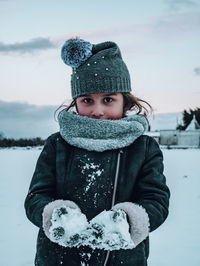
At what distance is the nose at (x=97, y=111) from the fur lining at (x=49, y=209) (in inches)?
17.9

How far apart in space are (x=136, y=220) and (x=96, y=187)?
0.24m

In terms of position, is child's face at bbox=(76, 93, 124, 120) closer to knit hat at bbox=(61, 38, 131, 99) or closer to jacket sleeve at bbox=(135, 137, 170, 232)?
knit hat at bbox=(61, 38, 131, 99)

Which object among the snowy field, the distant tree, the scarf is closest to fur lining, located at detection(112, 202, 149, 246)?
the scarf

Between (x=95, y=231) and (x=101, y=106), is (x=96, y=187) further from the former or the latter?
(x=101, y=106)

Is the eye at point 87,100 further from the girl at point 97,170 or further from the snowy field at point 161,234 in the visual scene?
the snowy field at point 161,234

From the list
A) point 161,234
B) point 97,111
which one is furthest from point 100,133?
point 161,234

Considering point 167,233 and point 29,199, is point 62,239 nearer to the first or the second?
point 29,199

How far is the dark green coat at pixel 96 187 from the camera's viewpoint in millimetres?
1480

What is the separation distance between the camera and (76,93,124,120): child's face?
65.9 inches

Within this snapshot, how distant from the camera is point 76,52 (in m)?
1.69

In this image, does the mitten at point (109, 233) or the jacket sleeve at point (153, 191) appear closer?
the mitten at point (109, 233)

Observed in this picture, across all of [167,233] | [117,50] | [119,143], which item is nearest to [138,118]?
[119,143]

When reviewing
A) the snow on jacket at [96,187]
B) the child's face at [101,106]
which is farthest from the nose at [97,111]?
the snow on jacket at [96,187]

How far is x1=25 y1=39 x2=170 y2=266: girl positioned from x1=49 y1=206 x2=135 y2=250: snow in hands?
0.04 m
